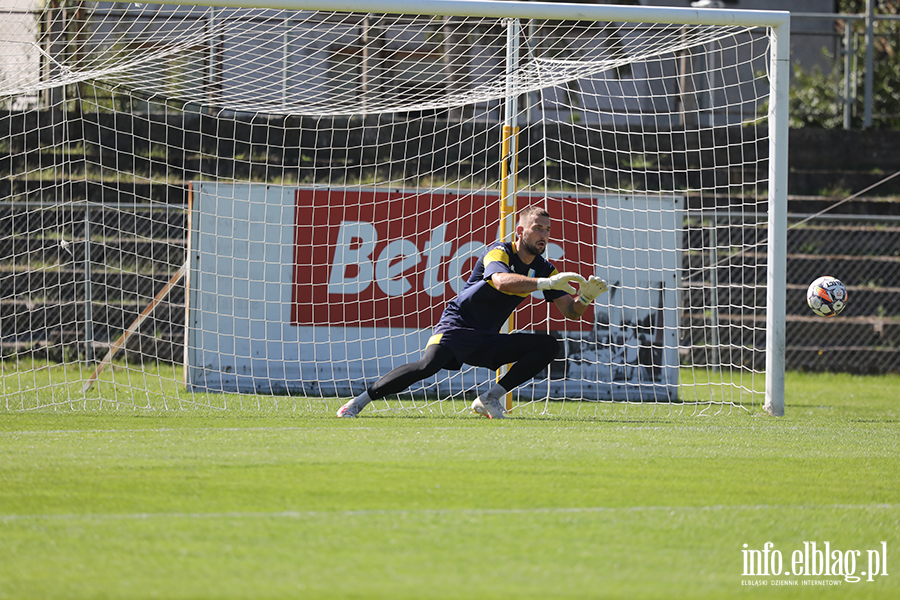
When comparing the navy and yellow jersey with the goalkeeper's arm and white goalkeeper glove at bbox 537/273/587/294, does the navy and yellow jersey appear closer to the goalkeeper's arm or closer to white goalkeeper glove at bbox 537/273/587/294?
the goalkeeper's arm

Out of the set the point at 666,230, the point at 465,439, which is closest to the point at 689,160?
the point at 666,230

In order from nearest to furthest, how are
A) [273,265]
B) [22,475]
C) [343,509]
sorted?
[343,509] < [22,475] < [273,265]

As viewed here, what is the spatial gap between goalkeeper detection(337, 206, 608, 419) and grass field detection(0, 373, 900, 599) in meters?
0.59

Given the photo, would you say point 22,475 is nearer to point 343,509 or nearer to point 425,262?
point 343,509

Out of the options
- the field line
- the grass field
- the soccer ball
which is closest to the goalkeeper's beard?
the grass field

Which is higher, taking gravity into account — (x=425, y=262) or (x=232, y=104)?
(x=232, y=104)

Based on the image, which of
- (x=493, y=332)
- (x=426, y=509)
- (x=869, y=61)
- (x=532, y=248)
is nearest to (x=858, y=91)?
(x=869, y=61)

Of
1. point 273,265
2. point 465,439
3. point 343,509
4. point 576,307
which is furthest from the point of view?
point 273,265

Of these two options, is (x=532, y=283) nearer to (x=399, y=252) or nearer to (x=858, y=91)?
(x=399, y=252)

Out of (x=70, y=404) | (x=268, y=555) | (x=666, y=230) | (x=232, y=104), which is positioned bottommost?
(x=70, y=404)

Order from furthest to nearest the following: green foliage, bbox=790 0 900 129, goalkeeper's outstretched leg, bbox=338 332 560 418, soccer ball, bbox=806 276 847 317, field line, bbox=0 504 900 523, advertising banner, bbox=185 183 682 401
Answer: green foliage, bbox=790 0 900 129 < advertising banner, bbox=185 183 682 401 < soccer ball, bbox=806 276 847 317 < goalkeeper's outstretched leg, bbox=338 332 560 418 < field line, bbox=0 504 900 523

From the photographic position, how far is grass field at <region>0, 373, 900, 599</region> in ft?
9.93

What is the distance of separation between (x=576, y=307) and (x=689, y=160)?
316 inches

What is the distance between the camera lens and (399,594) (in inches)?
112
